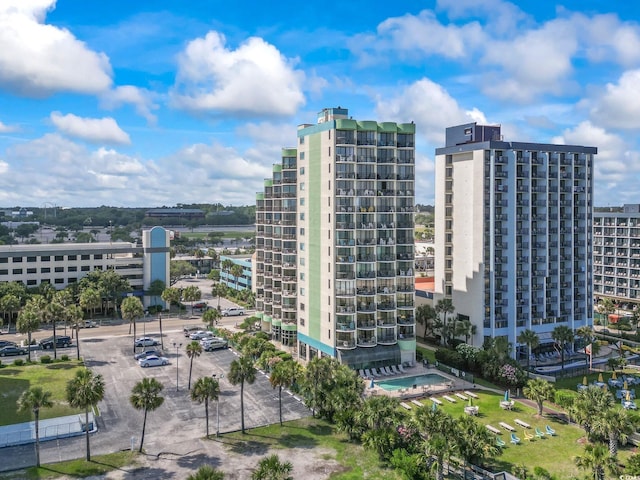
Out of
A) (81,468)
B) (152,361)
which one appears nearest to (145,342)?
(152,361)

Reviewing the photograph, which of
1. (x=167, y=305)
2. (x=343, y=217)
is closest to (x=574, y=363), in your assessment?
(x=343, y=217)

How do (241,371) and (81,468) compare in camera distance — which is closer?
(81,468)

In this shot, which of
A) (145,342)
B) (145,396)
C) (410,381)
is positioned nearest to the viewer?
(145,396)

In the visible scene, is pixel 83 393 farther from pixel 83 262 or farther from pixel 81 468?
pixel 83 262

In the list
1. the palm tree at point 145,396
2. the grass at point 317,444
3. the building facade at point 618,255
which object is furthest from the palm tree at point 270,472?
the building facade at point 618,255

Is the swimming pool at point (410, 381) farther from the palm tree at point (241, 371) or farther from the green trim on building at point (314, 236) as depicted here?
the palm tree at point (241, 371)
